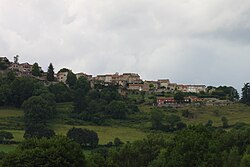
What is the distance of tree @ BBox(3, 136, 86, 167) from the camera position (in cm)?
5131

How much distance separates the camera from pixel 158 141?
244 ft

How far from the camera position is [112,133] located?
365ft

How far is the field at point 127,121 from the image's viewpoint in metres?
108

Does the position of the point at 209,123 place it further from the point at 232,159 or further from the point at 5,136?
the point at 232,159

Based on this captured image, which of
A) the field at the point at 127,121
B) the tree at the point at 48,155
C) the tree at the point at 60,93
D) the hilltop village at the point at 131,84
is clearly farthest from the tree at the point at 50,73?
the tree at the point at 48,155

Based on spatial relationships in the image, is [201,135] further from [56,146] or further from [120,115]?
[120,115]

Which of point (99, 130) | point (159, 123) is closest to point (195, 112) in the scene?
point (159, 123)

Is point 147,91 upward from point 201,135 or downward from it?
upward

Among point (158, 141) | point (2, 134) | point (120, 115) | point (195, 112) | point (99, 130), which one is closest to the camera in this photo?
point (158, 141)

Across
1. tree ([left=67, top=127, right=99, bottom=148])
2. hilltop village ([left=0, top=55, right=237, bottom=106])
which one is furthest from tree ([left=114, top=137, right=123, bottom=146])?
hilltop village ([left=0, top=55, right=237, bottom=106])

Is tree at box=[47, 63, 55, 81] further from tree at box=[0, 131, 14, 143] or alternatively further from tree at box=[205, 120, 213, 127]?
tree at box=[0, 131, 14, 143]

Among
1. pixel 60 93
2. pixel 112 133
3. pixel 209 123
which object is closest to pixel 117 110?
pixel 112 133

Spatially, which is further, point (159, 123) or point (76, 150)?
point (159, 123)

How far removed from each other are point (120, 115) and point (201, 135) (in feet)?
228
